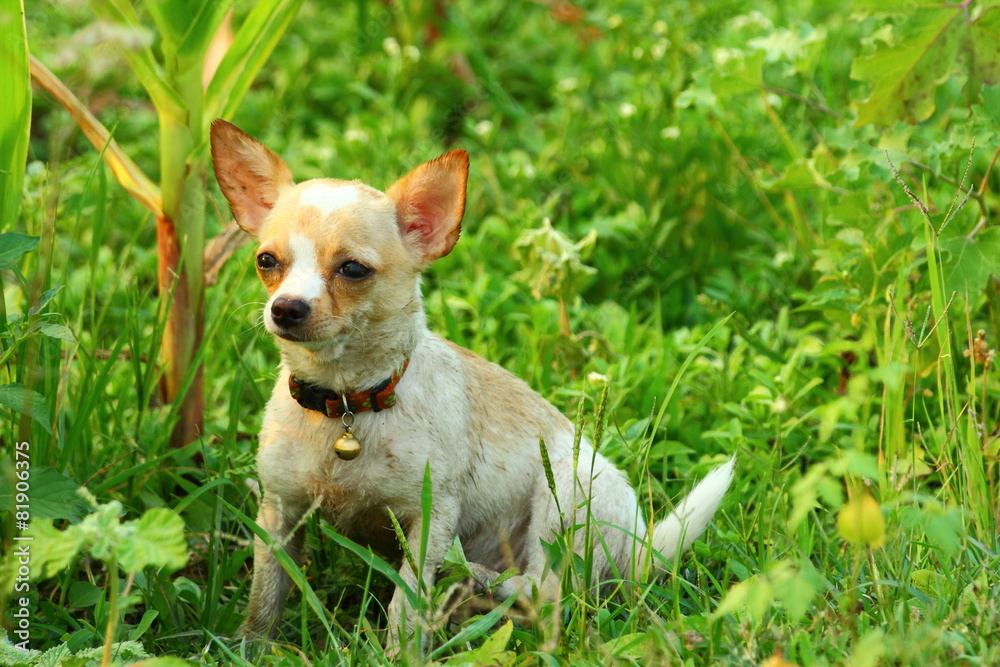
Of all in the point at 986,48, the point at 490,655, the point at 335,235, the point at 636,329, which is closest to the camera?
the point at 490,655

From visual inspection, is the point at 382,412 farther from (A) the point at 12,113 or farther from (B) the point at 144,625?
(A) the point at 12,113

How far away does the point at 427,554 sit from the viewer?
2.59 m

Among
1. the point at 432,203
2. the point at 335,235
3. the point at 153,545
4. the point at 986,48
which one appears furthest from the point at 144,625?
the point at 986,48

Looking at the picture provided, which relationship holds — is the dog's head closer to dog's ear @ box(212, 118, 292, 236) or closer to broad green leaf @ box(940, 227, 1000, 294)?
dog's ear @ box(212, 118, 292, 236)

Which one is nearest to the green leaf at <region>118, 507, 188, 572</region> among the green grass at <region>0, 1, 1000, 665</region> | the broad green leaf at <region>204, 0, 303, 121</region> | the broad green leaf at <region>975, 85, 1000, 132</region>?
the green grass at <region>0, 1, 1000, 665</region>

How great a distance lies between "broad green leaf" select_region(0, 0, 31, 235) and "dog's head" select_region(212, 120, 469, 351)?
52 centimetres

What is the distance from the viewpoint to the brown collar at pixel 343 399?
2596 millimetres

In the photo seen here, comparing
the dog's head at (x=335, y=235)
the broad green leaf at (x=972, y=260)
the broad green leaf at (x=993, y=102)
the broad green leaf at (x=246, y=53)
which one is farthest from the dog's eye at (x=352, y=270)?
the broad green leaf at (x=993, y=102)

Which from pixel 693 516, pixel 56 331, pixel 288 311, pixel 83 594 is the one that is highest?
pixel 288 311

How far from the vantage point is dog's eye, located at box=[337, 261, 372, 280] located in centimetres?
249

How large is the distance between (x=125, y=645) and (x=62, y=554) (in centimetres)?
56

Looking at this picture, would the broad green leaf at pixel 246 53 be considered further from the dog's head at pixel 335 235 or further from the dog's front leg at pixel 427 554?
the dog's front leg at pixel 427 554

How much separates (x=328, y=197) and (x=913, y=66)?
1927mm

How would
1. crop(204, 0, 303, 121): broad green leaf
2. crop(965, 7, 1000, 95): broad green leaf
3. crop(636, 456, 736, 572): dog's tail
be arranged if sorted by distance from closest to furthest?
crop(636, 456, 736, 572): dog's tail
crop(204, 0, 303, 121): broad green leaf
crop(965, 7, 1000, 95): broad green leaf
